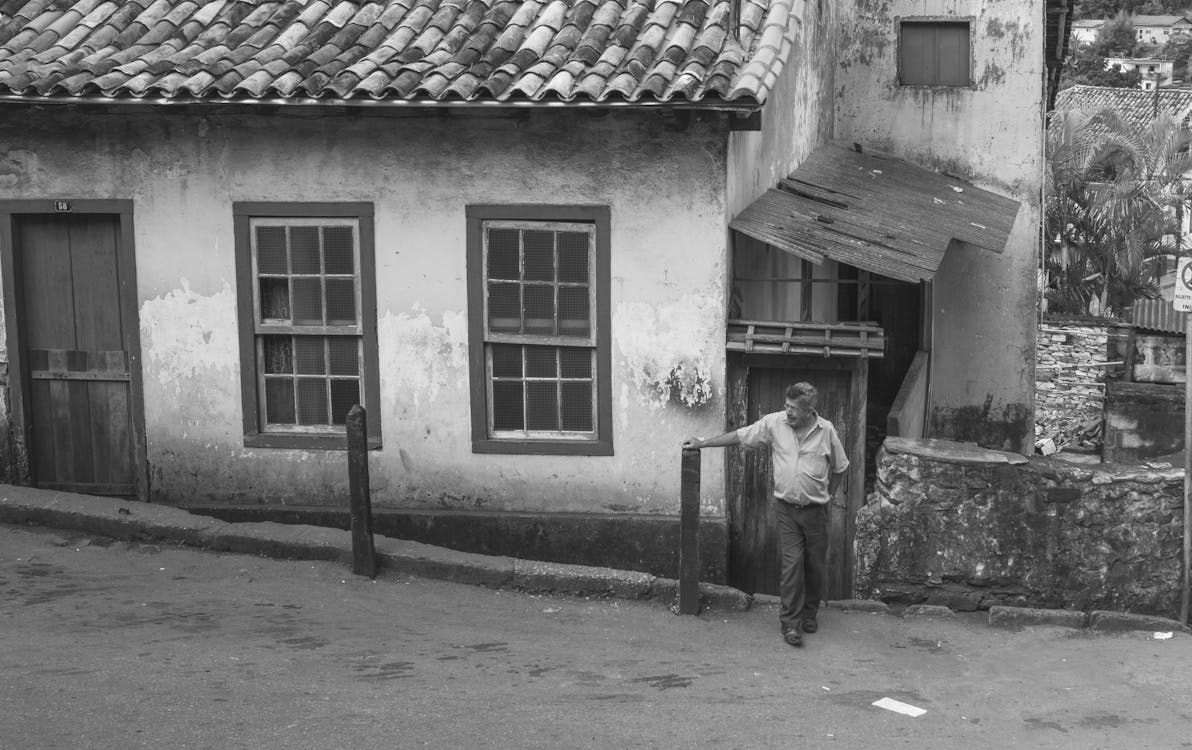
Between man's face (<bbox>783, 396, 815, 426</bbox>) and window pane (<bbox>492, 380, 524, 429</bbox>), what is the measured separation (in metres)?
2.45

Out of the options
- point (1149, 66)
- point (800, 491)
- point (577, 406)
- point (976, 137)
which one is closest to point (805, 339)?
point (800, 491)

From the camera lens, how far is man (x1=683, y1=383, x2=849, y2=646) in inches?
321

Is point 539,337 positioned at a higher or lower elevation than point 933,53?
lower

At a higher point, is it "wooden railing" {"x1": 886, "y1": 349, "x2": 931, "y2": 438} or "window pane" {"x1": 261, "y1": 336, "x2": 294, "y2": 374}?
"window pane" {"x1": 261, "y1": 336, "x2": 294, "y2": 374}

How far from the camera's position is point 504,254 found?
31.9 ft

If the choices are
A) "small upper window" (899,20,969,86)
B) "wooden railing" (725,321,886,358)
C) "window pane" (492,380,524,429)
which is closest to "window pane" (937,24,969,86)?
"small upper window" (899,20,969,86)

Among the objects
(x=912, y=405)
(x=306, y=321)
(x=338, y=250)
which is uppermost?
(x=338, y=250)

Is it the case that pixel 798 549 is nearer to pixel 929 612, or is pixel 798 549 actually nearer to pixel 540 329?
pixel 929 612

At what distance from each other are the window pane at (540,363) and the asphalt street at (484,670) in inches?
67.7

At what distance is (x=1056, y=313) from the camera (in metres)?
24.6

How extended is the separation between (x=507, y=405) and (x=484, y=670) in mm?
2901

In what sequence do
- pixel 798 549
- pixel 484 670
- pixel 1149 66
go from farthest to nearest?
1. pixel 1149 66
2. pixel 798 549
3. pixel 484 670

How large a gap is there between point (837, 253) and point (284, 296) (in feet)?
13.2

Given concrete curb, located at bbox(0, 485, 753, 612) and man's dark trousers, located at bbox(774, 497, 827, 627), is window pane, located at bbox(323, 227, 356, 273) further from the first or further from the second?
man's dark trousers, located at bbox(774, 497, 827, 627)
